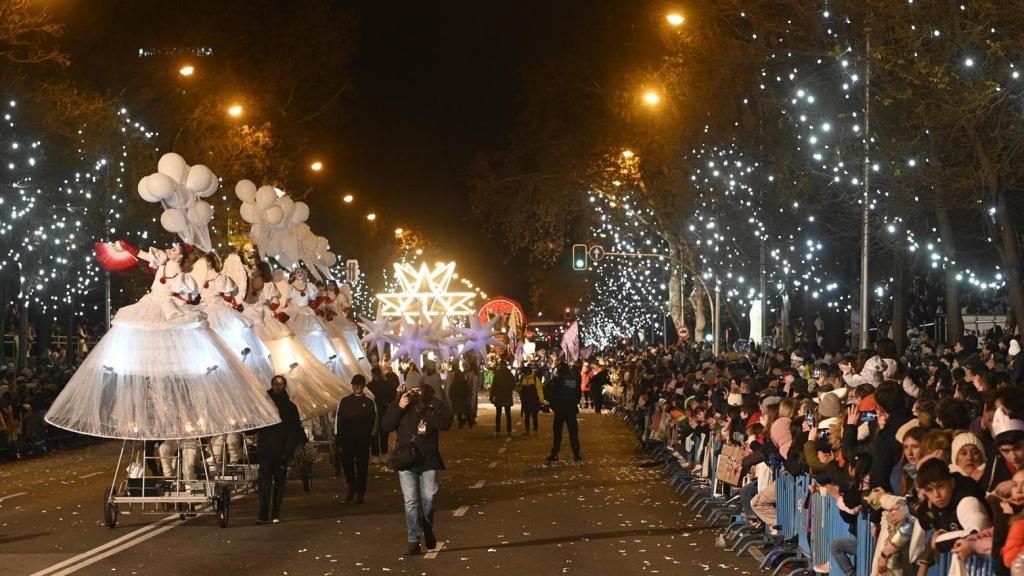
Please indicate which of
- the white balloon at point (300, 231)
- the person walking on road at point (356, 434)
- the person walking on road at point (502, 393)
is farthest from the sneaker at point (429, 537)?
the person walking on road at point (502, 393)

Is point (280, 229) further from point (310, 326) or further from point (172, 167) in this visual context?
point (172, 167)

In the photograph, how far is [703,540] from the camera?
54.9 feet

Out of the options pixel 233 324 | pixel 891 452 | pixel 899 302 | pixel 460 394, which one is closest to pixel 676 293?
pixel 899 302

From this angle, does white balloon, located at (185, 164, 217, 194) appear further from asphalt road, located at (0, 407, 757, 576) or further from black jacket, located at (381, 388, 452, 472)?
black jacket, located at (381, 388, 452, 472)

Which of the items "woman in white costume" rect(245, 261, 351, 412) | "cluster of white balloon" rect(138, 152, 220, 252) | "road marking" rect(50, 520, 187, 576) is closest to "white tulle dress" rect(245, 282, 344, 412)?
"woman in white costume" rect(245, 261, 351, 412)

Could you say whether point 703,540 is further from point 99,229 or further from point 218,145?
point 218,145

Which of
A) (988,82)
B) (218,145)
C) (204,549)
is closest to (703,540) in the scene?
(204,549)

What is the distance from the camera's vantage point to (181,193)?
2078cm

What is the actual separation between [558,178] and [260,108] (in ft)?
36.2

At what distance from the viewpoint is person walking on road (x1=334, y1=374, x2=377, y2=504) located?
20516 mm

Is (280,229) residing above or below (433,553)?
above

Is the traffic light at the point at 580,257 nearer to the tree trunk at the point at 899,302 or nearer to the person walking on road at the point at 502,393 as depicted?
the tree trunk at the point at 899,302

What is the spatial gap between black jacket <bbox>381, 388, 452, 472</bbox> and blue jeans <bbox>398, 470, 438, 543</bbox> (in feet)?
0.27

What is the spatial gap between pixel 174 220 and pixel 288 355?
3983 mm
